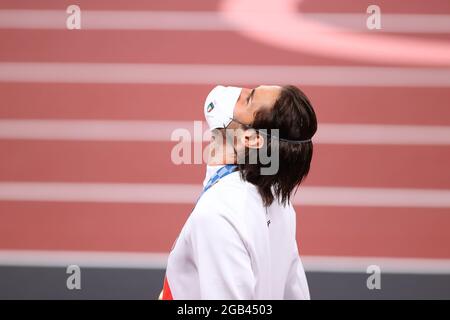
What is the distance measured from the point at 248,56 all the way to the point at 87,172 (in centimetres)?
118

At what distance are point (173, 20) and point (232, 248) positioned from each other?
251 centimetres

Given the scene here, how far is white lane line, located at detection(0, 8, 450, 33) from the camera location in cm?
355

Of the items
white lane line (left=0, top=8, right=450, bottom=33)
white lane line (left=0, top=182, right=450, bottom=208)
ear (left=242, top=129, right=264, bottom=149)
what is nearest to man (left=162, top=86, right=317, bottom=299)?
ear (left=242, top=129, right=264, bottom=149)

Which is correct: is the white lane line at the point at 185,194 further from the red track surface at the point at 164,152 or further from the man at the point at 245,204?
the man at the point at 245,204

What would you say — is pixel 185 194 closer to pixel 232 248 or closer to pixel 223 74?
pixel 223 74

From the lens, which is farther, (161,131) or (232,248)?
(161,131)

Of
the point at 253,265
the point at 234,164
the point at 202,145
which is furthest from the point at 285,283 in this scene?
the point at 202,145

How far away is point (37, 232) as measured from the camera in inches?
142

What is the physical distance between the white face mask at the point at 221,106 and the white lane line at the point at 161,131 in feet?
6.37

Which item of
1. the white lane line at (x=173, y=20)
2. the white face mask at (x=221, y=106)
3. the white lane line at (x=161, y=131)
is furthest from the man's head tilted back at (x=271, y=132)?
the white lane line at (x=173, y=20)

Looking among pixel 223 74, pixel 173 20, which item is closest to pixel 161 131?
pixel 223 74

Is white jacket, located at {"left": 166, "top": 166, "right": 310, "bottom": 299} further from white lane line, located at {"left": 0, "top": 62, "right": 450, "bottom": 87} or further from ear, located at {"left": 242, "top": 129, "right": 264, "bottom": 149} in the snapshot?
white lane line, located at {"left": 0, "top": 62, "right": 450, "bottom": 87}

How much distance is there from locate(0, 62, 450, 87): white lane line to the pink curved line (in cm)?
8

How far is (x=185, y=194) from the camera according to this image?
11.7ft
